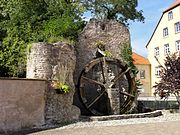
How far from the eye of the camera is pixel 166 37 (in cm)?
3203

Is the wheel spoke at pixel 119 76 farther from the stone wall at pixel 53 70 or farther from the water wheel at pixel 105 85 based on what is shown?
the stone wall at pixel 53 70

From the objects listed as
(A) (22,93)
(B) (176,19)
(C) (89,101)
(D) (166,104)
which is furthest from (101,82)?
(B) (176,19)

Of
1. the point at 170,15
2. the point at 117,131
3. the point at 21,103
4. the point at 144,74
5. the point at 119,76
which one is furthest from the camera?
the point at 144,74

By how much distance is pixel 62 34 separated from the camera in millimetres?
13062

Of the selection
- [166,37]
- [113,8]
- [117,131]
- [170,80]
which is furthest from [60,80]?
[166,37]

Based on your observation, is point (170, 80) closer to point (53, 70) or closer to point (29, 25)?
point (53, 70)

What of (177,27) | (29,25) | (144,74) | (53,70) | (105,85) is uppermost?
(177,27)

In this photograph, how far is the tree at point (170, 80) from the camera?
541 inches

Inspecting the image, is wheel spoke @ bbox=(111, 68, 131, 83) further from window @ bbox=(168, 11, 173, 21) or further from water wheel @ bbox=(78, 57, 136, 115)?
window @ bbox=(168, 11, 173, 21)

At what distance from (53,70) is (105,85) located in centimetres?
329

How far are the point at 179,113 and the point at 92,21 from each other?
6261mm

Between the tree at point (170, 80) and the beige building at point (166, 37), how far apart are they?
1586 centimetres

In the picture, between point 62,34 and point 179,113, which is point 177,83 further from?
point 62,34

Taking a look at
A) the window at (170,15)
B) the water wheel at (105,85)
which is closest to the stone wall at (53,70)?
the water wheel at (105,85)
